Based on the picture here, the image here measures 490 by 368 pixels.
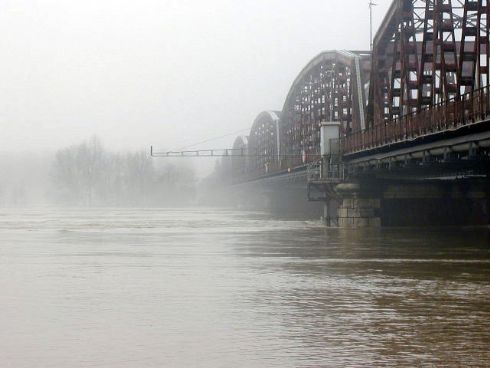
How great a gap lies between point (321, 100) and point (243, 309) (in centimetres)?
9910

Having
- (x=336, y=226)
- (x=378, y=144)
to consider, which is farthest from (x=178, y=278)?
(x=336, y=226)

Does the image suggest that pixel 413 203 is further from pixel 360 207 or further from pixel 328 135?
pixel 328 135

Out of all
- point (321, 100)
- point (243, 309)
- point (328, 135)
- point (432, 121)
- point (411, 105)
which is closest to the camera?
point (243, 309)

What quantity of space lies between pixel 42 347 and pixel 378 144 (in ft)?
142

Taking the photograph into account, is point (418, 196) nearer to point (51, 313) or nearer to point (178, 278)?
point (178, 278)

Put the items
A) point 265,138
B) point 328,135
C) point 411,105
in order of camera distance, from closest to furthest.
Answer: point 411,105 < point 328,135 < point 265,138

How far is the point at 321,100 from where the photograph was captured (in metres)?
114

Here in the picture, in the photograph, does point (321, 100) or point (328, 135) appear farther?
point (321, 100)

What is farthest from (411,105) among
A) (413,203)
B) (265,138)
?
(265,138)

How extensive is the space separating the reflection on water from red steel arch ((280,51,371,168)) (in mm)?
45901

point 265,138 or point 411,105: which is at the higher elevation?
point 265,138

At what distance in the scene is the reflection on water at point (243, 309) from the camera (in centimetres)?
1191

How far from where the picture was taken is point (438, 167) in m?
53.7

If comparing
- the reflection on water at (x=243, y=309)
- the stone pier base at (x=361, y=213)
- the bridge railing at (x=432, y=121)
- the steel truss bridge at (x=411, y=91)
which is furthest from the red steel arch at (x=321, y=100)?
the reflection on water at (x=243, y=309)
